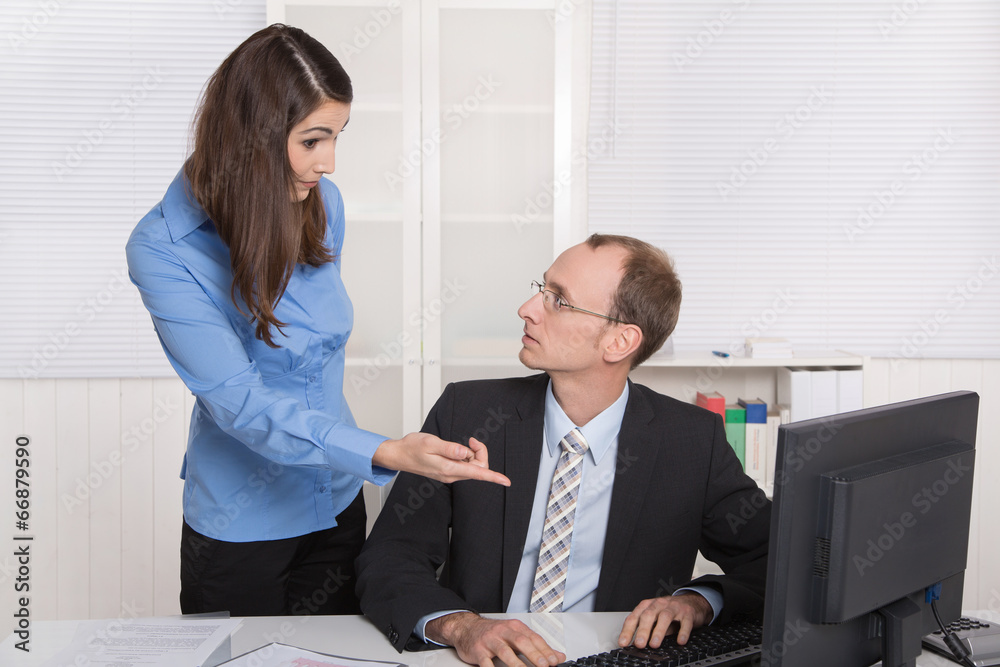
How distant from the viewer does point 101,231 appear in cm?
325

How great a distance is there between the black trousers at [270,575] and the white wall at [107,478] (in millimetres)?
1716

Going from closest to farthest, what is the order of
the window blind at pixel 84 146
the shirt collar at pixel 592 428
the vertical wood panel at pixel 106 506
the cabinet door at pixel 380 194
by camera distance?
1. the shirt collar at pixel 592 428
2. the cabinet door at pixel 380 194
3. the window blind at pixel 84 146
4. the vertical wood panel at pixel 106 506

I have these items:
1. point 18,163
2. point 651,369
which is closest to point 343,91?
point 651,369

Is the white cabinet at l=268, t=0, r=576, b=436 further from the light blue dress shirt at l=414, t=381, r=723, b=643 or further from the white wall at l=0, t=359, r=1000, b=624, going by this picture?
the light blue dress shirt at l=414, t=381, r=723, b=643

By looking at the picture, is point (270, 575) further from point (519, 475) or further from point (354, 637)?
point (519, 475)

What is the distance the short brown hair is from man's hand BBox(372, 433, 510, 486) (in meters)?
0.60

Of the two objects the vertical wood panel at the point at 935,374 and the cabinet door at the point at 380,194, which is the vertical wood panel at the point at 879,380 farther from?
the cabinet door at the point at 380,194

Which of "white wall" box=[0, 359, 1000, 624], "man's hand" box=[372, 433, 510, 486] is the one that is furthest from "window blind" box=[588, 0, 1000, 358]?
"man's hand" box=[372, 433, 510, 486]

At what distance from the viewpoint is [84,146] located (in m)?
3.23

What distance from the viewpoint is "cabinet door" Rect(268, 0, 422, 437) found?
2.68 meters

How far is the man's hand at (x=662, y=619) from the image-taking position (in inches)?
52.6

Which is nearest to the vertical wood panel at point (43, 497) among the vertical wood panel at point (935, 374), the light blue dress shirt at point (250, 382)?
the light blue dress shirt at point (250, 382)

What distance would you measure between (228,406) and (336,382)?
0.37 meters

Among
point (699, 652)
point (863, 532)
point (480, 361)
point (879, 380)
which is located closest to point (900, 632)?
point (863, 532)
